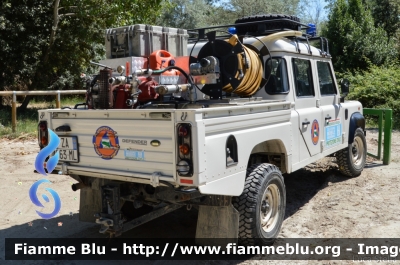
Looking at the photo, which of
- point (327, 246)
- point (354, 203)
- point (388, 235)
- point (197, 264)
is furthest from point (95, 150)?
point (354, 203)

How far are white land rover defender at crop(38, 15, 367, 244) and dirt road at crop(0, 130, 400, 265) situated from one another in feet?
1.73

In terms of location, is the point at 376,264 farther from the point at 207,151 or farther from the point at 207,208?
the point at 207,151

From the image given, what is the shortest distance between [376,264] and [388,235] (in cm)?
80

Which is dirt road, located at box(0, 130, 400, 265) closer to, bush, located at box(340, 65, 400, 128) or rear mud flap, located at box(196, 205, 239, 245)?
rear mud flap, located at box(196, 205, 239, 245)

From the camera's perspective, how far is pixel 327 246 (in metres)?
4.71

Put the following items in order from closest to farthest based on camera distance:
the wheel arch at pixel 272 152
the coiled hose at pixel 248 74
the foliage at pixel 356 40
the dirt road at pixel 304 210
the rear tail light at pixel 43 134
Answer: the rear tail light at pixel 43 134, the coiled hose at pixel 248 74, the wheel arch at pixel 272 152, the dirt road at pixel 304 210, the foliage at pixel 356 40

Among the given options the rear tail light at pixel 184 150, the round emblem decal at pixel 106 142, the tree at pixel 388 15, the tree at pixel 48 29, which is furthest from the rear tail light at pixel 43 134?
the tree at pixel 388 15

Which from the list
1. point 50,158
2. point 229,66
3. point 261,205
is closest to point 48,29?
point 50,158

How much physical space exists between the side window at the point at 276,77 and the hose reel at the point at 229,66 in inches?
16.2

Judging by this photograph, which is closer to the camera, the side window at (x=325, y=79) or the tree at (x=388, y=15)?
the side window at (x=325, y=79)

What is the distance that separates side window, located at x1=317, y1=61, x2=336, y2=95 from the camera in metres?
6.51

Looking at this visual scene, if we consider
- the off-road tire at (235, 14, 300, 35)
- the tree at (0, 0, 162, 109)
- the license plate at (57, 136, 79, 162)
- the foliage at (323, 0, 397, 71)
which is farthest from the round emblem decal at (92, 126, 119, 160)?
the foliage at (323, 0, 397, 71)

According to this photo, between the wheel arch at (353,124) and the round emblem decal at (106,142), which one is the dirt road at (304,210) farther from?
the round emblem decal at (106,142)

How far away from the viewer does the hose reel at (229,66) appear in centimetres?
474
